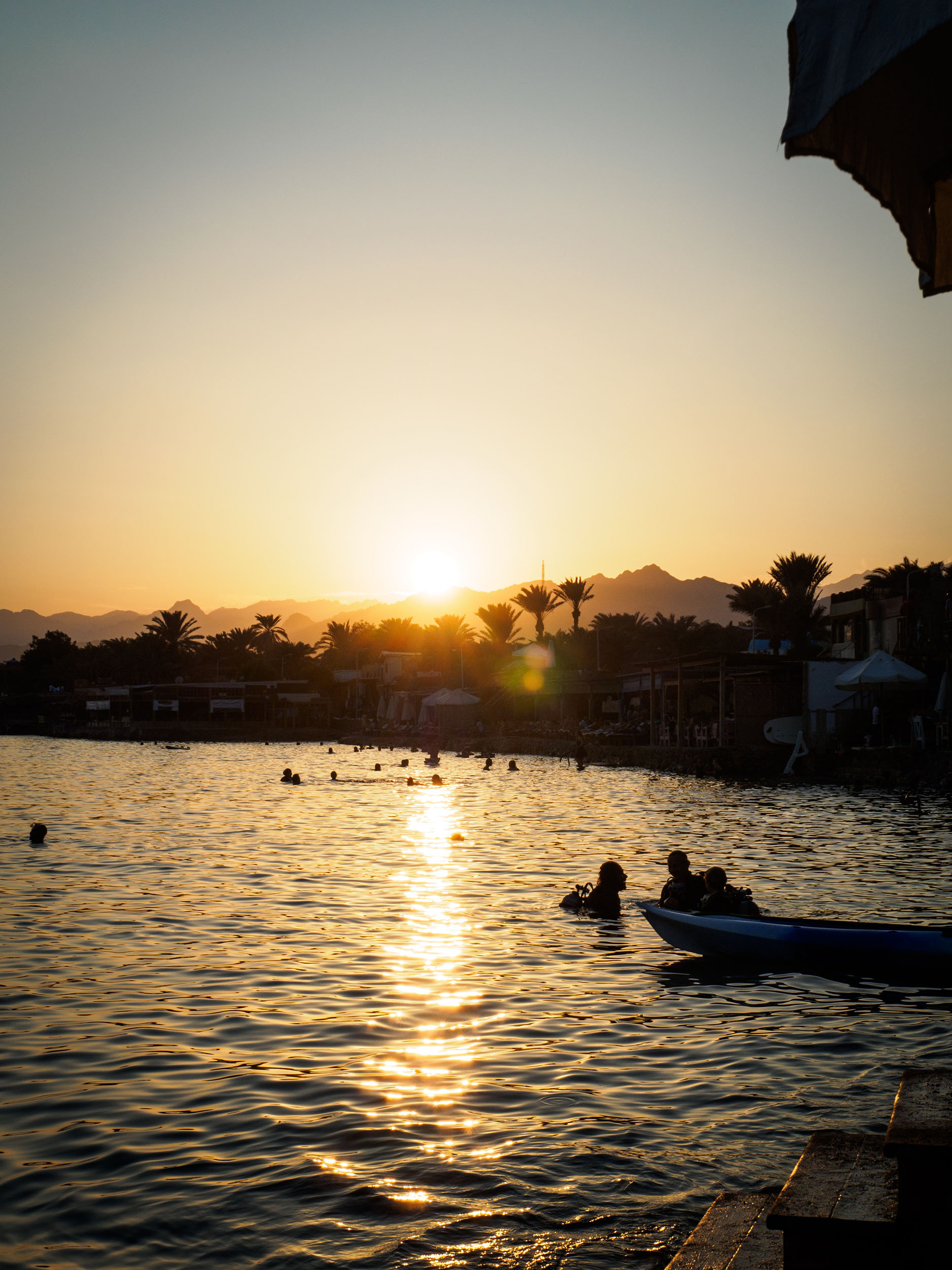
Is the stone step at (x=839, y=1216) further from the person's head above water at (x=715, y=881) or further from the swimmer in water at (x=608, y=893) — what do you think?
the swimmer in water at (x=608, y=893)

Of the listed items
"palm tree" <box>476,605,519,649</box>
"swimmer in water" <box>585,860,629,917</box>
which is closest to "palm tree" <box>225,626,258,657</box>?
"palm tree" <box>476,605,519,649</box>

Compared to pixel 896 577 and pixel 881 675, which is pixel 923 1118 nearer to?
pixel 881 675

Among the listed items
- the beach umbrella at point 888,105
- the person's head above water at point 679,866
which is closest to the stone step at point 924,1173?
the beach umbrella at point 888,105

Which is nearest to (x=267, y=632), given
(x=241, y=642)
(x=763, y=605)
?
(x=241, y=642)

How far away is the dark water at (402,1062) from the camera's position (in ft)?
21.1

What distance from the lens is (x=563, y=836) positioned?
2817cm

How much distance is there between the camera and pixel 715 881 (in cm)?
1367

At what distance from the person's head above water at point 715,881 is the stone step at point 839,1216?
961 centimetres

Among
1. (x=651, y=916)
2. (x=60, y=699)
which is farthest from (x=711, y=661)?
(x=60, y=699)

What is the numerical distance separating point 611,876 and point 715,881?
8.46 ft

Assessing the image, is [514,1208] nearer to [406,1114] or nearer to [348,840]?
Result: [406,1114]

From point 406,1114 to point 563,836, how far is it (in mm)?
20265

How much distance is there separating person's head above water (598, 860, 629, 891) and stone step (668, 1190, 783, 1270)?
1023 centimetres

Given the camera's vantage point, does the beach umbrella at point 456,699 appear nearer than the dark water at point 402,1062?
No
